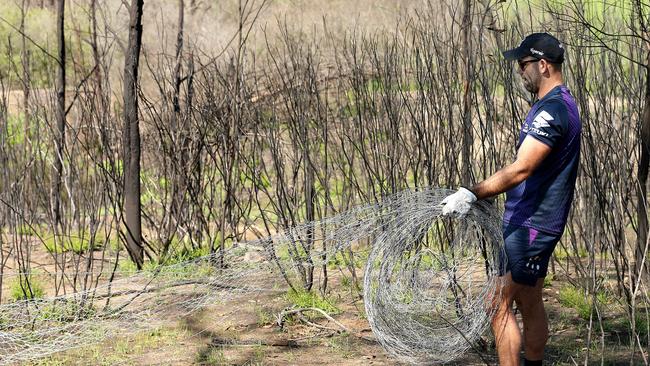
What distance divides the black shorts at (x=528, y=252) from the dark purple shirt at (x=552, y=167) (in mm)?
28

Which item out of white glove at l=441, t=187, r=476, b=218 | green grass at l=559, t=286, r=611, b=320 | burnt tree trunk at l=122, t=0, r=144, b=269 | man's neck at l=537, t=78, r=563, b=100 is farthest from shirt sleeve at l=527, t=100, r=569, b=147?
burnt tree trunk at l=122, t=0, r=144, b=269

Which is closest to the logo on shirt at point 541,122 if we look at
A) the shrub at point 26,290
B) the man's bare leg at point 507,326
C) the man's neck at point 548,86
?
the man's neck at point 548,86

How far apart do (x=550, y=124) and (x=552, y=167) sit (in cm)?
18

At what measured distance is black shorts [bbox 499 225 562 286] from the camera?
10.8ft

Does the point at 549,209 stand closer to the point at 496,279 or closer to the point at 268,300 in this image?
the point at 496,279

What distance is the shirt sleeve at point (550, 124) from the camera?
10.4 feet

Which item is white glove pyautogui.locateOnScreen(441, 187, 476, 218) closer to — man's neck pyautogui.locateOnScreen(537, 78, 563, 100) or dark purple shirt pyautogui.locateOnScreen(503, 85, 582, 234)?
dark purple shirt pyautogui.locateOnScreen(503, 85, 582, 234)

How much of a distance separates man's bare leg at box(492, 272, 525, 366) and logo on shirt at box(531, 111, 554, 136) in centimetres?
58

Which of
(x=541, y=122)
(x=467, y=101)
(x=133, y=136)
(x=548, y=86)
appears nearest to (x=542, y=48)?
(x=548, y=86)

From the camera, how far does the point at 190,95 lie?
585cm

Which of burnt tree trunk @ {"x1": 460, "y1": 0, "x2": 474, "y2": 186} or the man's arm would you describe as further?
burnt tree trunk @ {"x1": 460, "y1": 0, "x2": 474, "y2": 186}

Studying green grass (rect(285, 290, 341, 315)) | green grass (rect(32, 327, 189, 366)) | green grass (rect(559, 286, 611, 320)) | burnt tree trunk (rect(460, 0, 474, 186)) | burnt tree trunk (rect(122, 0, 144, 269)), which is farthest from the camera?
burnt tree trunk (rect(122, 0, 144, 269))

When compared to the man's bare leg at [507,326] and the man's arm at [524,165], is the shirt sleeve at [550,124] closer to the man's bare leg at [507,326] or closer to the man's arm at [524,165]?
the man's arm at [524,165]

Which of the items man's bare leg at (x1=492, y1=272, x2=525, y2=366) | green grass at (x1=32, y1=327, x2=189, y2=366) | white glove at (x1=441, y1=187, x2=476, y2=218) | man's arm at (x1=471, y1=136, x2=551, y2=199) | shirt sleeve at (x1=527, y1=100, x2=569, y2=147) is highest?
shirt sleeve at (x1=527, y1=100, x2=569, y2=147)
